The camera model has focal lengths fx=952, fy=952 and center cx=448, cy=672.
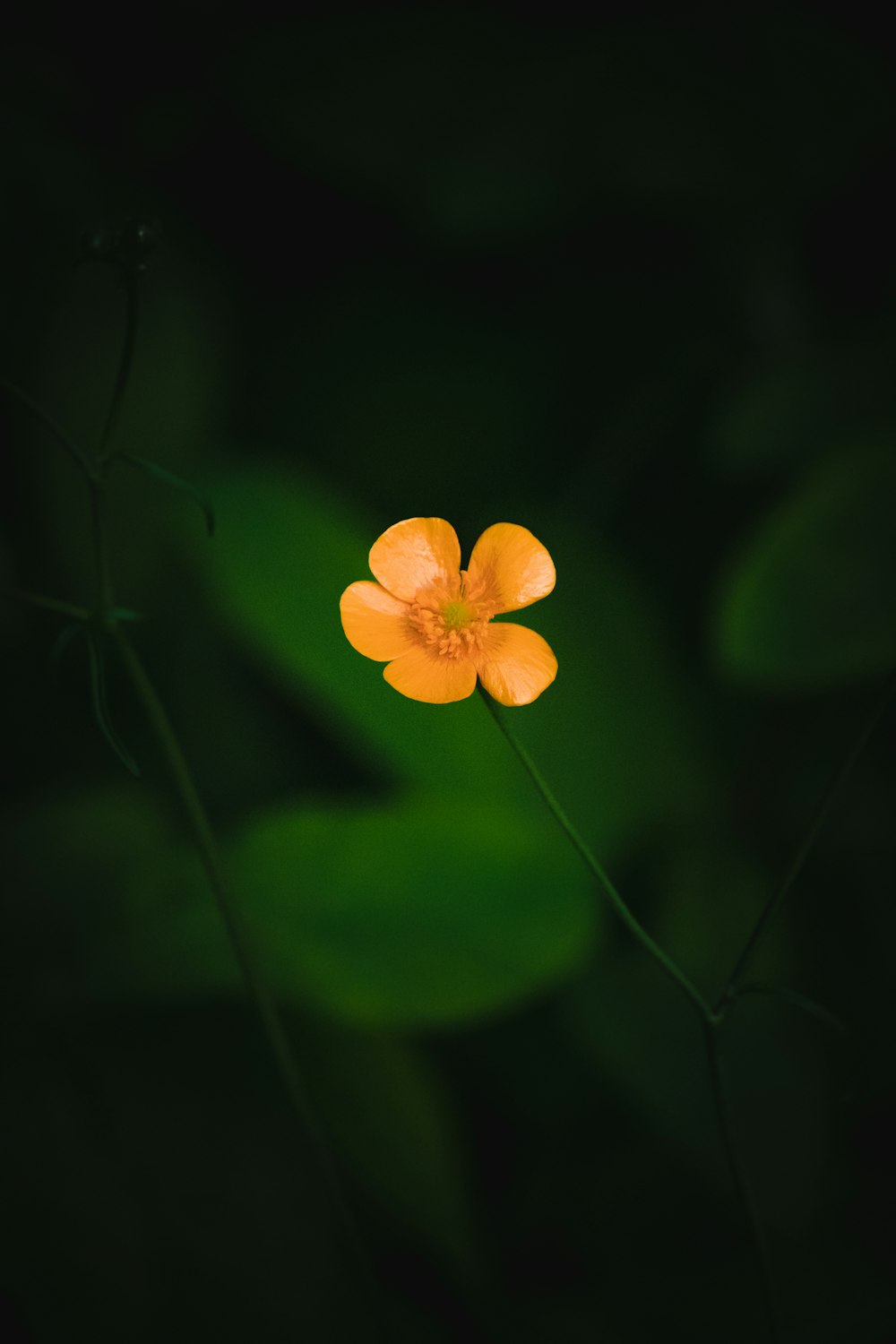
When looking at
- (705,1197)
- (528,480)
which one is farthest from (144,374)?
(705,1197)

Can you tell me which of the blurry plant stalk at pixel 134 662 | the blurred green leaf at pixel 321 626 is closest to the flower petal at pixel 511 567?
the blurry plant stalk at pixel 134 662

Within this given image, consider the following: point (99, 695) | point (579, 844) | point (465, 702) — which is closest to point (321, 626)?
point (465, 702)

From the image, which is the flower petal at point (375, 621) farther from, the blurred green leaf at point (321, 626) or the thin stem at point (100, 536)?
the blurred green leaf at point (321, 626)

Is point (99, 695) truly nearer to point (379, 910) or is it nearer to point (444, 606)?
point (444, 606)

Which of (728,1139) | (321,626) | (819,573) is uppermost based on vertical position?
(321,626)

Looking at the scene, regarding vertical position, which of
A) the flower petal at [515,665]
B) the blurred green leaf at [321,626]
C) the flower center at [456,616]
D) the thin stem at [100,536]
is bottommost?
the flower petal at [515,665]

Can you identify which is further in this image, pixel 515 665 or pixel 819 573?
pixel 819 573
